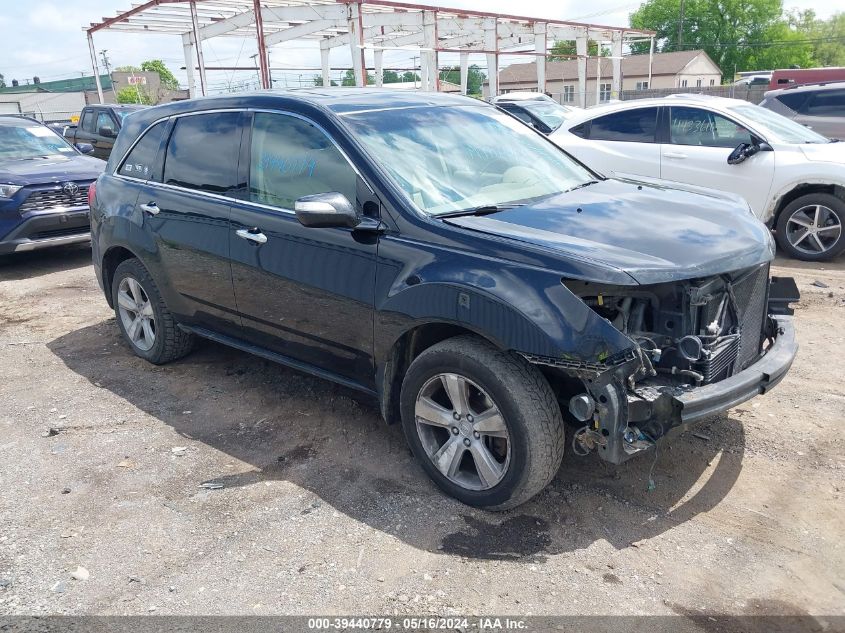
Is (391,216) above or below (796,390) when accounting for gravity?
above

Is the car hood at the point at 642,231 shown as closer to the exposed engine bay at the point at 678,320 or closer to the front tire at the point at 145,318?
the exposed engine bay at the point at 678,320

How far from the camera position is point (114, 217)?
529 centimetres

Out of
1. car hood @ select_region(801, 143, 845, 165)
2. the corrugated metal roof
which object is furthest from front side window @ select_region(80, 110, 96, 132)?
the corrugated metal roof

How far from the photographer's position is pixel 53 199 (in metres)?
8.59

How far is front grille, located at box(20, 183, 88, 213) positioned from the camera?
8383 mm

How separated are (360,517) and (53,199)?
7006mm

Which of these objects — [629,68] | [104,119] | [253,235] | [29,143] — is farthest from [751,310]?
[629,68]

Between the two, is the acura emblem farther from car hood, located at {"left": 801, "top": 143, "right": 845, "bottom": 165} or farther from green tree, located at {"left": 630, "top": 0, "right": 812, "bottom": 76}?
green tree, located at {"left": 630, "top": 0, "right": 812, "bottom": 76}

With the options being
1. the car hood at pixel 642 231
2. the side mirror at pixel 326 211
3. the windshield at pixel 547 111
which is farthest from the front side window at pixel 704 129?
the side mirror at pixel 326 211

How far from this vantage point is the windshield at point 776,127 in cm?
803

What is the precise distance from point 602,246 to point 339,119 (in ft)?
5.33

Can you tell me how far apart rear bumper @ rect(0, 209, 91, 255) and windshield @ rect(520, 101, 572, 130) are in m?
7.64

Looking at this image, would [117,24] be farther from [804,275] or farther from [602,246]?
[602,246]

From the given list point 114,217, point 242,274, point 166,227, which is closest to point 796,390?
point 242,274
